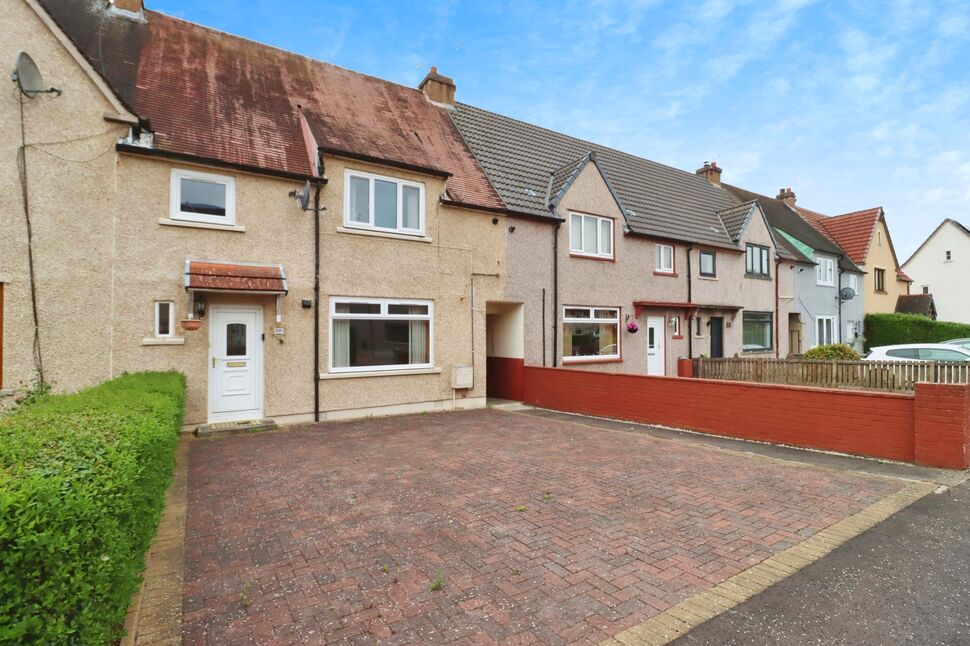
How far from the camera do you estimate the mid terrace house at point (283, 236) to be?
8.23 m

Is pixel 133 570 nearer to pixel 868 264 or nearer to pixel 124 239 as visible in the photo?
pixel 124 239

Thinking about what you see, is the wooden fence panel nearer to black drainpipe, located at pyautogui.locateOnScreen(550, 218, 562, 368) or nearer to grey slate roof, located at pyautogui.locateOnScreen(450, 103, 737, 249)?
black drainpipe, located at pyautogui.locateOnScreen(550, 218, 562, 368)

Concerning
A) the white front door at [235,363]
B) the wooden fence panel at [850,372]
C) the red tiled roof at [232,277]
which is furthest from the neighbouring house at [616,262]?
the white front door at [235,363]

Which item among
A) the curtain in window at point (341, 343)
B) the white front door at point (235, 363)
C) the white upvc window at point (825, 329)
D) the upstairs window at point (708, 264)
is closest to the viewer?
the white front door at point (235, 363)

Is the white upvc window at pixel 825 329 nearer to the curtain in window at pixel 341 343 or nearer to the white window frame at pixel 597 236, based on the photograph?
the white window frame at pixel 597 236

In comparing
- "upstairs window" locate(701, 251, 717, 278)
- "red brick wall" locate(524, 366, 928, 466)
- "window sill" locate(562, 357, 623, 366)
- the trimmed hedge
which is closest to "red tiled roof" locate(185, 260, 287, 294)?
"red brick wall" locate(524, 366, 928, 466)

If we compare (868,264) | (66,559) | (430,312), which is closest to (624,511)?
(66,559)

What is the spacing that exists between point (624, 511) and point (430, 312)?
7817 mm

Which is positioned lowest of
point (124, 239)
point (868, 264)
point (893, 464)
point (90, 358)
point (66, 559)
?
point (893, 464)

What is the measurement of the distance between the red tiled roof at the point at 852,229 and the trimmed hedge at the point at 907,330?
12.1ft

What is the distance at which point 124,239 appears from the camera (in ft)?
28.5

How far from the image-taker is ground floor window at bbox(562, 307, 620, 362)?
1514 cm

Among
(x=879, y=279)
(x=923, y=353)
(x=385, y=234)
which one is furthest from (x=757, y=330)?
(x=385, y=234)

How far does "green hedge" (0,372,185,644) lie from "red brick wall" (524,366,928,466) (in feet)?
30.3
